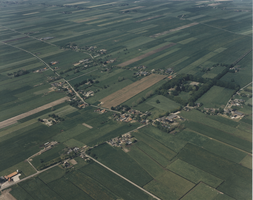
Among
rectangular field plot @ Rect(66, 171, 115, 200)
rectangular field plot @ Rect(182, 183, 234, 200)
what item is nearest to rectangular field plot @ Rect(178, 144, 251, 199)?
rectangular field plot @ Rect(182, 183, 234, 200)

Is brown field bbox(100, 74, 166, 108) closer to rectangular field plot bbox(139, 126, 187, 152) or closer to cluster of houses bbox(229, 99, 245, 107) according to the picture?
rectangular field plot bbox(139, 126, 187, 152)

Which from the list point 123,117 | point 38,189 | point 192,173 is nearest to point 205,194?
point 192,173

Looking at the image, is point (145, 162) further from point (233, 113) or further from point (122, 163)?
point (233, 113)

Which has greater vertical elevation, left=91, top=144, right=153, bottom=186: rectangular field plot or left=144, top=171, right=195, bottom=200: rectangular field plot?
left=91, top=144, right=153, bottom=186: rectangular field plot

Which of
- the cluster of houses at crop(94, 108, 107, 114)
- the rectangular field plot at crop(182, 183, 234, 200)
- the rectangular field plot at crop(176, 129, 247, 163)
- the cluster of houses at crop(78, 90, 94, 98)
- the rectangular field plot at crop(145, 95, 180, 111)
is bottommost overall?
the rectangular field plot at crop(182, 183, 234, 200)

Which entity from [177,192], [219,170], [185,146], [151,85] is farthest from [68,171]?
[151,85]
